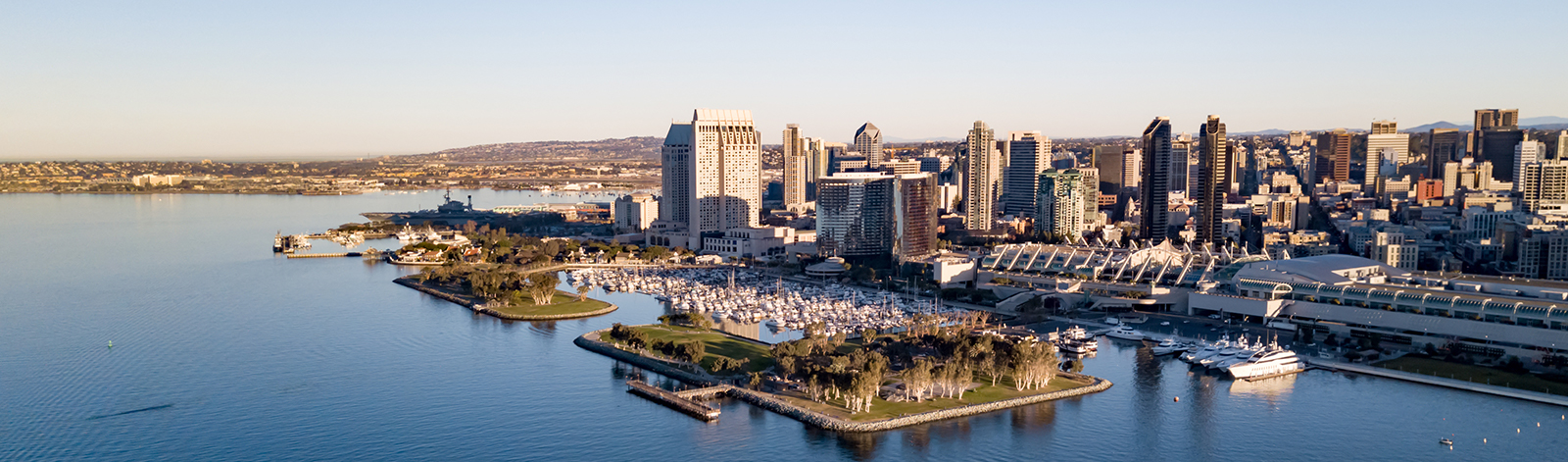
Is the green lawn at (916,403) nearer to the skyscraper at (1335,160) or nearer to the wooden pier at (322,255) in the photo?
the wooden pier at (322,255)

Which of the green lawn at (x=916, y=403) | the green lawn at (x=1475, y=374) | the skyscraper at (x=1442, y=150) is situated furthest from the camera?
the skyscraper at (x=1442, y=150)

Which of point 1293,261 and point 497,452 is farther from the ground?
point 1293,261

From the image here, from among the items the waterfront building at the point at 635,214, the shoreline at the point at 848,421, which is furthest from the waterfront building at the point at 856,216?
the shoreline at the point at 848,421

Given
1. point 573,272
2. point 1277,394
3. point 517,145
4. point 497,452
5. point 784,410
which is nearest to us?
point 497,452

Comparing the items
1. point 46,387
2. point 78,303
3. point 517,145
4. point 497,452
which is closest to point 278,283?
point 78,303

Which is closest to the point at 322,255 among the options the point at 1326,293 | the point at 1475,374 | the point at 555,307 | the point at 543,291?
the point at 543,291

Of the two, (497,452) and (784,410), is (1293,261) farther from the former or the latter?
(497,452)

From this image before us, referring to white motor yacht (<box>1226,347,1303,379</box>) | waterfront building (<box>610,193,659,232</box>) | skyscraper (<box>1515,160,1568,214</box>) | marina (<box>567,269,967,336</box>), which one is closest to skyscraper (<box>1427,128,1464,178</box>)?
skyscraper (<box>1515,160,1568,214</box>)

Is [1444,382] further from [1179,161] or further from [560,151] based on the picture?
[560,151]
